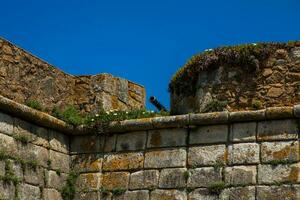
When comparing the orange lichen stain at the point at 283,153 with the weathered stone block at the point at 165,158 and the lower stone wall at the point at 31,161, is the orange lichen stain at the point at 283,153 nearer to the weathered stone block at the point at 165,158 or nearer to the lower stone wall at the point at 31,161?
the weathered stone block at the point at 165,158

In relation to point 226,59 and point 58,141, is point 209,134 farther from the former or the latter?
point 58,141

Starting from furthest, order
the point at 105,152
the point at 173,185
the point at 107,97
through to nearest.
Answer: the point at 107,97 → the point at 105,152 → the point at 173,185

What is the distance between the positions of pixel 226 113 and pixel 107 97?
2.33 meters

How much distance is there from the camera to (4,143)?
352 inches

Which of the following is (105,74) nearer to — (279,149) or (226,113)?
(226,113)

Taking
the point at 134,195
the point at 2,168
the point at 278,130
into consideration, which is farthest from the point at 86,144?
the point at 278,130

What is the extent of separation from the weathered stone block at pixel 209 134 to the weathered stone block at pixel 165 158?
0.78ft

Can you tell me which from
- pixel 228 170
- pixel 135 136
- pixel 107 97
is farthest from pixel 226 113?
pixel 107 97

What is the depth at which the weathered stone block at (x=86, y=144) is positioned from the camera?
1020 centimetres

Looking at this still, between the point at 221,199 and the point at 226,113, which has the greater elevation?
the point at 226,113

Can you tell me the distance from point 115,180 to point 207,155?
1391mm

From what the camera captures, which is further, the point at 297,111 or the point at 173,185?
the point at 173,185

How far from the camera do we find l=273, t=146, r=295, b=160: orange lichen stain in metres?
8.84

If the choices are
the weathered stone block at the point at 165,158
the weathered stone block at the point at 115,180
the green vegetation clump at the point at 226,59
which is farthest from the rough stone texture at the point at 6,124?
the green vegetation clump at the point at 226,59
